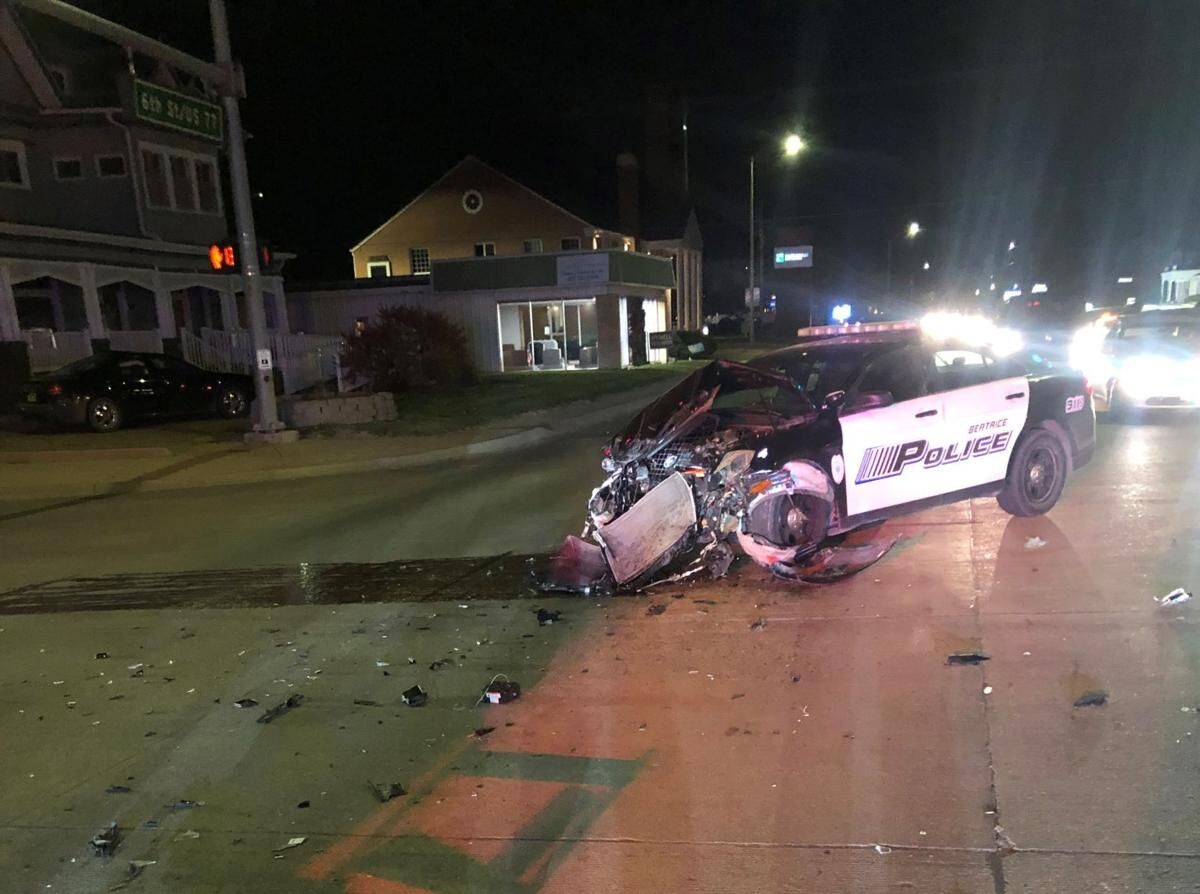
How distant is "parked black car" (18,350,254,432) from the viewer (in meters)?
15.9

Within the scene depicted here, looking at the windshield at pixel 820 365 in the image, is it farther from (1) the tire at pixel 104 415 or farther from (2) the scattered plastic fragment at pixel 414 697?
(1) the tire at pixel 104 415

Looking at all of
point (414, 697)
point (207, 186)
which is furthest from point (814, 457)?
point (207, 186)

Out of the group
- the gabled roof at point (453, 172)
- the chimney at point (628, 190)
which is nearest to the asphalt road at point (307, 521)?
the gabled roof at point (453, 172)

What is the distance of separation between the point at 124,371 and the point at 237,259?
4.37m

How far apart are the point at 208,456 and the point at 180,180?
1649 centimetres

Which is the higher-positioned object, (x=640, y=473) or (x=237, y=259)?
(x=237, y=259)

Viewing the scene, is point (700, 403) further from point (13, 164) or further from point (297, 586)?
point (13, 164)

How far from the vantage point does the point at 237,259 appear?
14352 millimetres

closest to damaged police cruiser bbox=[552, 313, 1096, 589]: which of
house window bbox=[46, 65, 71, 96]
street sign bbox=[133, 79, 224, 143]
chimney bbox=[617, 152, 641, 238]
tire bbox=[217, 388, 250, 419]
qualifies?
street sign bbox=[133, 79, 224, 143]

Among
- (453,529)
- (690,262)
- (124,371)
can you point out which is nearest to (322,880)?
(453,529)

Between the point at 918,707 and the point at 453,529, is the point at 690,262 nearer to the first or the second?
the point at 453,529

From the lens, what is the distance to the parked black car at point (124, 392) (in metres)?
15.9

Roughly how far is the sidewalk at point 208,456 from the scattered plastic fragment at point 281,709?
8334 millimetres

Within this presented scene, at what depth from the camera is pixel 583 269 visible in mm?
27797
